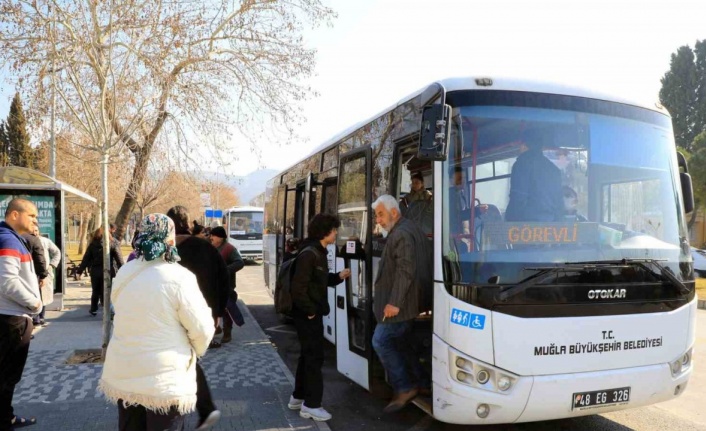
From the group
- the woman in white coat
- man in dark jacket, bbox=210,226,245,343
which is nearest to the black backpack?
the woman in white coat

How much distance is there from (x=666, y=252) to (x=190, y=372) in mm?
3813

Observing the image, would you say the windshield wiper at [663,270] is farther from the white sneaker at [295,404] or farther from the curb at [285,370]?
the white sneaker at [295,404]

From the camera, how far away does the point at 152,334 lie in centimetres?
302

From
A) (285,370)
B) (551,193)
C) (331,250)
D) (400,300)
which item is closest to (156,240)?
(400,300)

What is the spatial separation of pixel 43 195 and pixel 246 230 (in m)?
16.8

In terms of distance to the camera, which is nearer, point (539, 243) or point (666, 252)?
point (539, 243)

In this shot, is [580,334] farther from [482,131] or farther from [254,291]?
[254,291]

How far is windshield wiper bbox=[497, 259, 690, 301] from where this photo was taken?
158 inches

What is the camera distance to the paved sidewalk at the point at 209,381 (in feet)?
16.2

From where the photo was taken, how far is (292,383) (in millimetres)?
6230

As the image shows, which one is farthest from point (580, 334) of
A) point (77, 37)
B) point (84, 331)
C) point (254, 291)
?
point (254, 291)

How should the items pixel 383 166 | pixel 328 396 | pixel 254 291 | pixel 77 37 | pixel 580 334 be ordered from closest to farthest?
pixel 580 334 → pixel 383 166 → pixel 328 396 → pixel 77 37 → pixel 254 291

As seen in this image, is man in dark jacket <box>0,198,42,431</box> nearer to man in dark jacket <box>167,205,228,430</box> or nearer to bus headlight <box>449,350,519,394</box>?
man in dark jacket <box>167,205,228,430</box>

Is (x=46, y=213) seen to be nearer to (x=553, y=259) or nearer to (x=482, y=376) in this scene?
(x=482, y=376)
